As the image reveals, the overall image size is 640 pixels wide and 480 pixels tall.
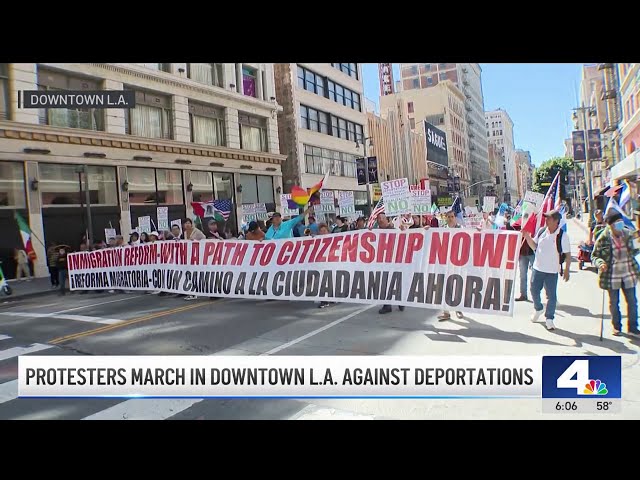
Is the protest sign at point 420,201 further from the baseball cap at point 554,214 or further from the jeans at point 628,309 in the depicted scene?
the jeans at point 628,309

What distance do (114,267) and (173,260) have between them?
287cm

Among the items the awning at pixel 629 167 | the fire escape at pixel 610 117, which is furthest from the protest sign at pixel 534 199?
the fire escape at pixel 610 117

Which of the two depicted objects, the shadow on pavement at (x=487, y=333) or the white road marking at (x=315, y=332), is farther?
the white road marking at (x=315, y=332)

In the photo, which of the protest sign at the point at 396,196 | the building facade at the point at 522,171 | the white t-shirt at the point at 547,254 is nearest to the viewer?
the white t-shirt at the point at 547,254

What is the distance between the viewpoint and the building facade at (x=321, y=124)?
101 ft

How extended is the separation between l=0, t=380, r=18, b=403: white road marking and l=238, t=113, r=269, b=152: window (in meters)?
23.1

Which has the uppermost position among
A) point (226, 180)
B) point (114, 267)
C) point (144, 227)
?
point (226, 180)

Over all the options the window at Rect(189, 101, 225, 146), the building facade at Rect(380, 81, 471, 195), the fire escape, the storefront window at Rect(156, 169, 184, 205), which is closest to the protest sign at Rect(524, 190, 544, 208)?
the storefront window at Rect(156, 169, 184, 205)

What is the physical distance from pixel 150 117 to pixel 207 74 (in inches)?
181

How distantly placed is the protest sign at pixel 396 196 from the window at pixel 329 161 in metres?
22.0

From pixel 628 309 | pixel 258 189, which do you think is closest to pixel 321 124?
pixel 258 189

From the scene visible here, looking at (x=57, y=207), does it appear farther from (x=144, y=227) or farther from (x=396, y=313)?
(x=396, y=313)

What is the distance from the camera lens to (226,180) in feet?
84.7
